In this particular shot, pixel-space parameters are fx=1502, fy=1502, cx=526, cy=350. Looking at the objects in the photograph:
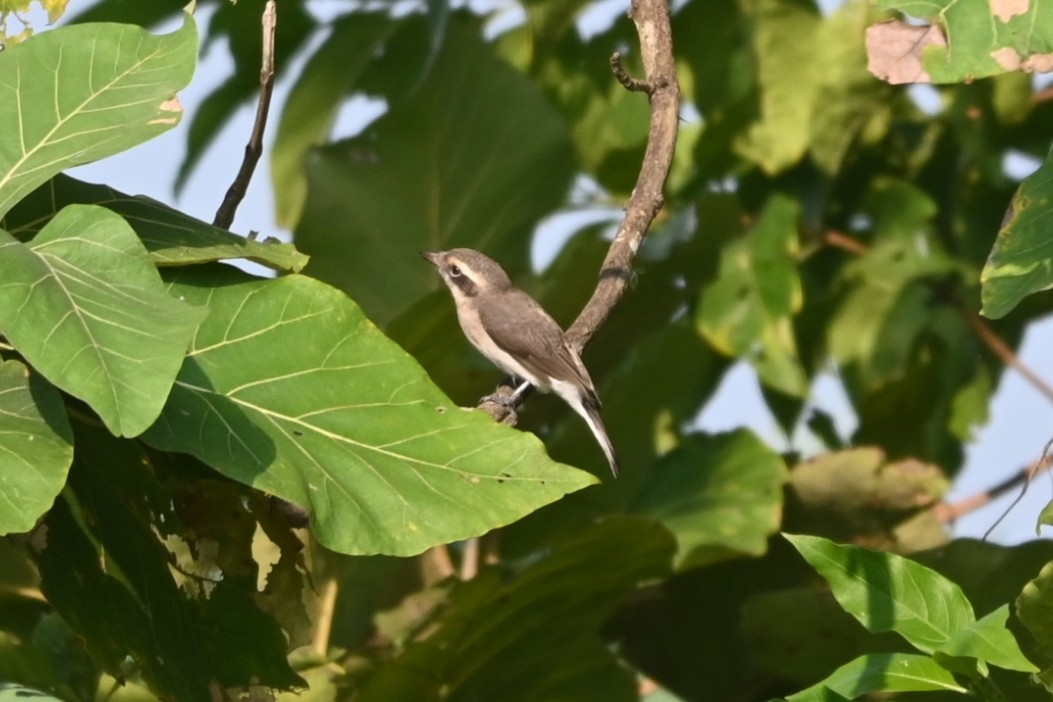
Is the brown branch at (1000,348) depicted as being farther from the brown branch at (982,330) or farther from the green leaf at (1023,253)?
the green leaf at (1023,253)

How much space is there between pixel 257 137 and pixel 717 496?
2.27 meters

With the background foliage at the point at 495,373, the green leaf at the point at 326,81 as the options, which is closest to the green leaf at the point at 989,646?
the background foliage at the point at 495,373

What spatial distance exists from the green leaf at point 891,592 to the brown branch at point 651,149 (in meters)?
1.14

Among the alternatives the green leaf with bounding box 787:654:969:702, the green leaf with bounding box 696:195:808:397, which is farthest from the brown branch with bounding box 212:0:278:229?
the green leaf with bounding box 696:195:808:397

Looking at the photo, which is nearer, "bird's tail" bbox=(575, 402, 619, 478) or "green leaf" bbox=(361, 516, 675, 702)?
"green leaf" bbox=(361, 516, 675, 702)

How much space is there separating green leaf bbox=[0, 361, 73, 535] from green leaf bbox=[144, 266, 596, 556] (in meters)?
0.13

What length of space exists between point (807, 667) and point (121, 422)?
296cm

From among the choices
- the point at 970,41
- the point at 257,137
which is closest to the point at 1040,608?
the point at 970,41

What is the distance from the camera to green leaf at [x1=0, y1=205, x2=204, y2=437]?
176 cm

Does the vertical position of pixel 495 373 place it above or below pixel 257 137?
below

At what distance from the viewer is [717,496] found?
4539 millimetres

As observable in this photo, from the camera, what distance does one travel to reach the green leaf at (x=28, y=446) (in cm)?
192

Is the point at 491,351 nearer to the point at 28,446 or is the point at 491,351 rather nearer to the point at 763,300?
the point at 763,300

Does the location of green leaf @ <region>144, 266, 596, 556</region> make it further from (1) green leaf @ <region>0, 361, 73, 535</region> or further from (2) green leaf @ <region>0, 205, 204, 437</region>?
(2) green leaf @ <region>0, 205, 204, 437</region>
